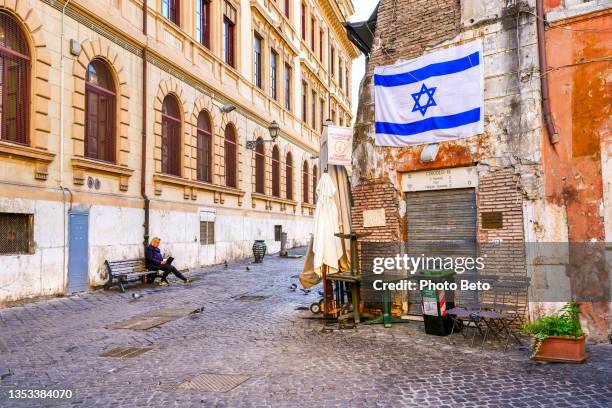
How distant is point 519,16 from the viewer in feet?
24.7

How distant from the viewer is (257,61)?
22766 millimetres

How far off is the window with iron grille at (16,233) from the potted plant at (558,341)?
9.39m

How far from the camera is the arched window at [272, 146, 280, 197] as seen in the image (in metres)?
24.6

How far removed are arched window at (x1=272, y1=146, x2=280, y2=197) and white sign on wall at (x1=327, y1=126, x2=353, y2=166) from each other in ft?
51.4

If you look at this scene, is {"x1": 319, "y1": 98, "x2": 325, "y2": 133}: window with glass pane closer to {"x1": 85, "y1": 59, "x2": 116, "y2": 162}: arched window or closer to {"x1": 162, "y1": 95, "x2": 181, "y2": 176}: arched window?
{"x1": 162, "y1": 95, "x2": 181, "y2": 176}: arched window

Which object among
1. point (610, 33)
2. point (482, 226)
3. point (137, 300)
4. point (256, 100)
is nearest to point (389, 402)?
point (482, 226)

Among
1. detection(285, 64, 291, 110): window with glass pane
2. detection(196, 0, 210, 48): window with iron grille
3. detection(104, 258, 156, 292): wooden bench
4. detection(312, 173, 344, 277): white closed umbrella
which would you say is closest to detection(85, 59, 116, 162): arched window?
detection(104, 258, 156, 292): wooden bench

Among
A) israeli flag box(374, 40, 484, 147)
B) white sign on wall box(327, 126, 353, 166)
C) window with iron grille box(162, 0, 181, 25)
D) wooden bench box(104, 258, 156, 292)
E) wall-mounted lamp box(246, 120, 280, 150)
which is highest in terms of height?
window with iron grille box(162, 0, 181, 25)

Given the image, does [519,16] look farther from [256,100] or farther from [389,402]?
[256,100]

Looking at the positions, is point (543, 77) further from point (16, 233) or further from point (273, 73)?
point (273, 73)

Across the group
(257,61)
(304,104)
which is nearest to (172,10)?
(257,61)

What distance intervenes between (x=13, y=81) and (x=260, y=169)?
13.3m

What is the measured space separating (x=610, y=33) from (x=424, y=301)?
14.9 feet

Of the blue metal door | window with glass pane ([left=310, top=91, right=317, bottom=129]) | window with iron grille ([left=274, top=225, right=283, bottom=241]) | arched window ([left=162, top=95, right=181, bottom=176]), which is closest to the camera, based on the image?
the blue metal door
